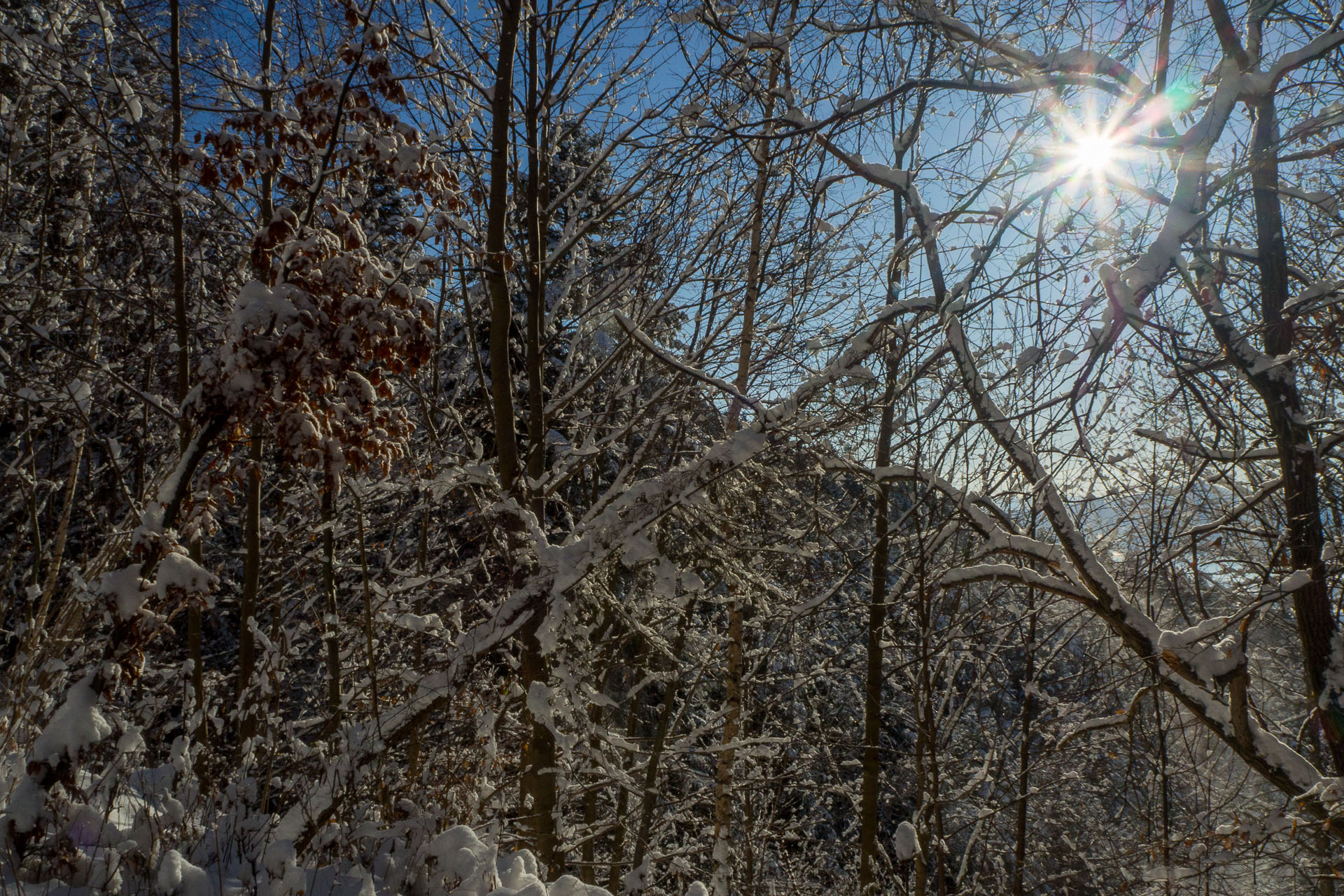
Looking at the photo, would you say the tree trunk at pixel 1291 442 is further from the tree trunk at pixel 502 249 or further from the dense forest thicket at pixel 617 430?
the tree trunk at pixel 502 249

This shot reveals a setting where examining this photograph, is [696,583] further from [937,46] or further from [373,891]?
[937,46]

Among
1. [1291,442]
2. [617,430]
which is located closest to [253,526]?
[617,430]

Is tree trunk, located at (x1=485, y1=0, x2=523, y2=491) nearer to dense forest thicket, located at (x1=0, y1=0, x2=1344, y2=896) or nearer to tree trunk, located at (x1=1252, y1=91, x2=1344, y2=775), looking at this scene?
dense forest thicket, located at (x1=0, y1=0, x2=1344, y2=896)

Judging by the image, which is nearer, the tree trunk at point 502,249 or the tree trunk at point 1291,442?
the tree trunk at point 1291,442

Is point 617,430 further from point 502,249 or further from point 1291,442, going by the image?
point 1291,442

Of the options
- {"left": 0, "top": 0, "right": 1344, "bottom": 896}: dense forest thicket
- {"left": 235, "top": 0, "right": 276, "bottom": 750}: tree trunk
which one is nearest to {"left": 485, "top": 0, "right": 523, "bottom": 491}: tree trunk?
{"left": 0, "top": 0, "right": 1344, "bottom": 896}: dense forest thicket

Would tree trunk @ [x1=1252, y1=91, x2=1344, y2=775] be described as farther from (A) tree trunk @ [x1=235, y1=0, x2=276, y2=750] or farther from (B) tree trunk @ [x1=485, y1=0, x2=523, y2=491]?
(A) tree trunk @ [x1=235, y1=0, x2=276, y2=750]

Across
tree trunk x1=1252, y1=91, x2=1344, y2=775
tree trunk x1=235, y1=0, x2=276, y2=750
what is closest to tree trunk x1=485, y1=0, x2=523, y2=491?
tree trunk x1=235, y1=0, x2=276, y2=750

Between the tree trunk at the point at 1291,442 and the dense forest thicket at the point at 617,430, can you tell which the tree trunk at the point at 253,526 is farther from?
the tree trunk at the point at 1291,442

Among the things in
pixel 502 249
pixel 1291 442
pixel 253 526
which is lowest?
pixel 253 526

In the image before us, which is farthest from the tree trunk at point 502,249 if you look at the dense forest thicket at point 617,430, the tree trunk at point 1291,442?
the tree trunk at point 1291,442

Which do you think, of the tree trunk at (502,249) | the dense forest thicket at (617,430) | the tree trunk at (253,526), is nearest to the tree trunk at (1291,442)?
the dense forest thicket at (617,430)

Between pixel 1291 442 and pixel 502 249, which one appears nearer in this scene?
pixel 1291 442

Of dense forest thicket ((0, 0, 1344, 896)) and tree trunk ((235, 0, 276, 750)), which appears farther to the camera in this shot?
tree trunk ((235, 0, 276, 750))
